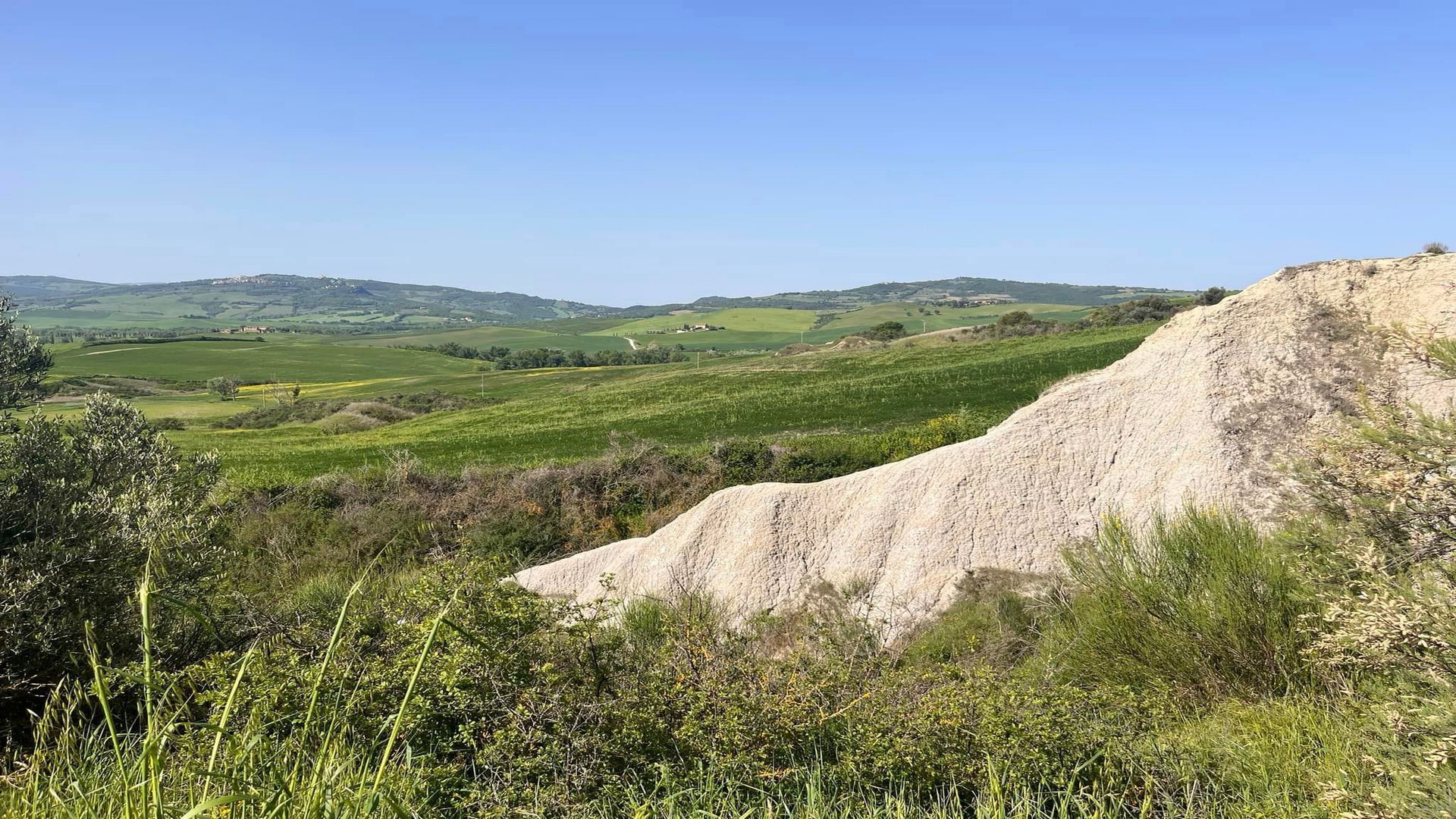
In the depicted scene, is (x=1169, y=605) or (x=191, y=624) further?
(x=191, y=624)

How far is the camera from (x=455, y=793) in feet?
17.4

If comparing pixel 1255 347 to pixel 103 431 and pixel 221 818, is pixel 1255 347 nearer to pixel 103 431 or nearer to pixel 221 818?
pixel 221 818

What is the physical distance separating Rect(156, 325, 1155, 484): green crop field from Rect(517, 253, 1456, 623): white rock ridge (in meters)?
8.36

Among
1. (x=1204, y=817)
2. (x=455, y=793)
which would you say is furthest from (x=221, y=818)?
(x=1204, y=817)

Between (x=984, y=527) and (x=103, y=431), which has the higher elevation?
(x=103, y=431)

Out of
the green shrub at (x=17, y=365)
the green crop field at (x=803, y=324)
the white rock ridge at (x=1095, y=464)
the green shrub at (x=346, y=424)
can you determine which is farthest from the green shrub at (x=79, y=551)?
the green crop field at (x=803, y=324)

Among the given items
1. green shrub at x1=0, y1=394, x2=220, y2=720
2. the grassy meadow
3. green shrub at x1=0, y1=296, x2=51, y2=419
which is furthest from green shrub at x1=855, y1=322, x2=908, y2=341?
green shrub at x1=0, y1=296, x2=51, y2=419

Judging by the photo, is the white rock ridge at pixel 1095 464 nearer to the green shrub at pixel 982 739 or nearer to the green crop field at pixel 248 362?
the green shrub at pixel 982 739

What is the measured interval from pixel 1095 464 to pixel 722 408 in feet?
103

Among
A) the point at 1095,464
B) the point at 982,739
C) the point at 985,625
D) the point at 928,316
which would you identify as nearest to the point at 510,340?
the point at 928,316

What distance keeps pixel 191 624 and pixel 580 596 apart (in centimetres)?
603

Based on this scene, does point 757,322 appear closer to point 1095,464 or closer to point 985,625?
point 1095,464

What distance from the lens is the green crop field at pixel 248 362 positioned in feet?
338

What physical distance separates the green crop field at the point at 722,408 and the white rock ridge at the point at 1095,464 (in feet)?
27.4
